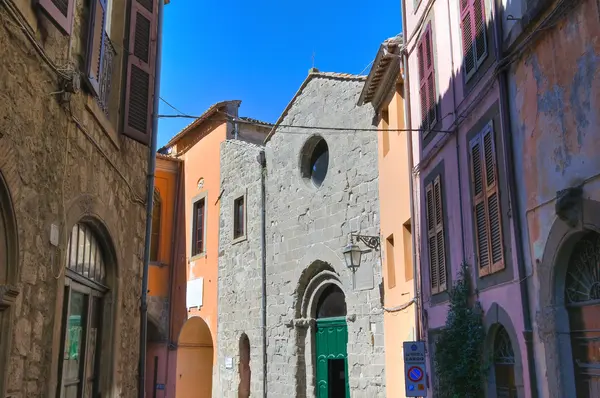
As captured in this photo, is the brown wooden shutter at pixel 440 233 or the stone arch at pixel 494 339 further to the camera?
the brown wooden shutter at pixel 440 233

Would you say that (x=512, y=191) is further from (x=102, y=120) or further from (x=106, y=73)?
(x=106, y=73)

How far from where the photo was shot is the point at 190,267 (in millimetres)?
18922

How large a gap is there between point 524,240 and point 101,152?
3957 mm

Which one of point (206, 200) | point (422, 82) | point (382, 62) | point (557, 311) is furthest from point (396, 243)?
point (206, 200)

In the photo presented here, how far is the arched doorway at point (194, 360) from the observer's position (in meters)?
18.3

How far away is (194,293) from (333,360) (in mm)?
6417

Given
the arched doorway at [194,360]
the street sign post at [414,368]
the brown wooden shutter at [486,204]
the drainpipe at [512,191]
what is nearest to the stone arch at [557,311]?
the drainpipe at [512,191]

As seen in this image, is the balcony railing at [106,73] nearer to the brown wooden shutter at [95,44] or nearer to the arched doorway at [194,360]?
the brown wooden shutter at [95,44]

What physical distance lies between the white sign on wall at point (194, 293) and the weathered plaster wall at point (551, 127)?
44.1ft

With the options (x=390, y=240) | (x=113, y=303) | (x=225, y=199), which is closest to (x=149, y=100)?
(x=113, y=303)

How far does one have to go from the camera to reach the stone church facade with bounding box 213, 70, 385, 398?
12188 millimetres

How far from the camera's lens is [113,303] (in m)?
6.62

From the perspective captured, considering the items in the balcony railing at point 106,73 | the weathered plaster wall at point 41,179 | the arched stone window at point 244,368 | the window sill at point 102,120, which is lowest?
the arched stone window at point 244,368

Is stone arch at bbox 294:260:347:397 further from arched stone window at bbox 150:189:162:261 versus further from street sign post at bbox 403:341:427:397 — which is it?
arched stone window at bbox 150:189:162:261
